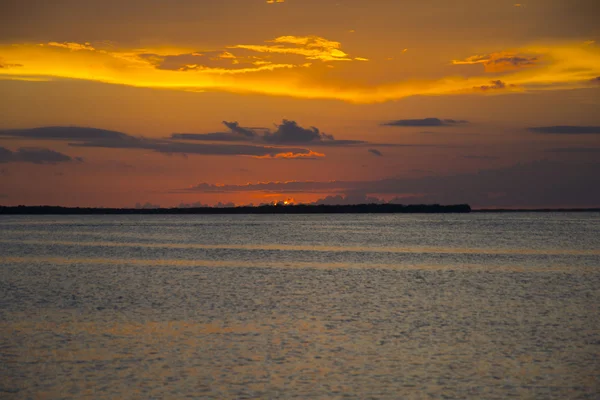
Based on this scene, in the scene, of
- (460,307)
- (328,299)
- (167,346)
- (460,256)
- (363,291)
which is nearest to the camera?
(167,346)

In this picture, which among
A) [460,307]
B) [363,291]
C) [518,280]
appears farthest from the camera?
[518,280]

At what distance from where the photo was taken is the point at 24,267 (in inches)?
2426

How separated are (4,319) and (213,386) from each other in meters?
15.3

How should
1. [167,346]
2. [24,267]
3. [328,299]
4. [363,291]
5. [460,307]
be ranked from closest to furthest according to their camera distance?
[167,346] < [460,307] < [328,299] < [363,291] < [24,267]

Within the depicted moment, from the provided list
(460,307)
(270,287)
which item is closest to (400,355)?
(460,307)

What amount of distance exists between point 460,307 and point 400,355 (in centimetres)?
1302

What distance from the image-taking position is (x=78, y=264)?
66250 millimetres

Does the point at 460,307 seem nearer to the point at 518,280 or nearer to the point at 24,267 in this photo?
the point at 518,280

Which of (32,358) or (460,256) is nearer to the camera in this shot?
(32,358)

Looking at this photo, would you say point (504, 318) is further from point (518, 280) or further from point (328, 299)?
point (518, 280)

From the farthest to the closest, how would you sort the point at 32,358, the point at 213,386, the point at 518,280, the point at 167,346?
the point at 518,280 → the point at 167,346 → the point at 32,358 → the point at 213,386

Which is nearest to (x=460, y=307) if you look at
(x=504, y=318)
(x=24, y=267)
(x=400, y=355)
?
(x=504, y=318)

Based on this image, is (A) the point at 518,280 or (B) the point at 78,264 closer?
(A) the point at 518,280

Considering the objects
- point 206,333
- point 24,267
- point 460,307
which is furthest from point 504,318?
point 24,267
